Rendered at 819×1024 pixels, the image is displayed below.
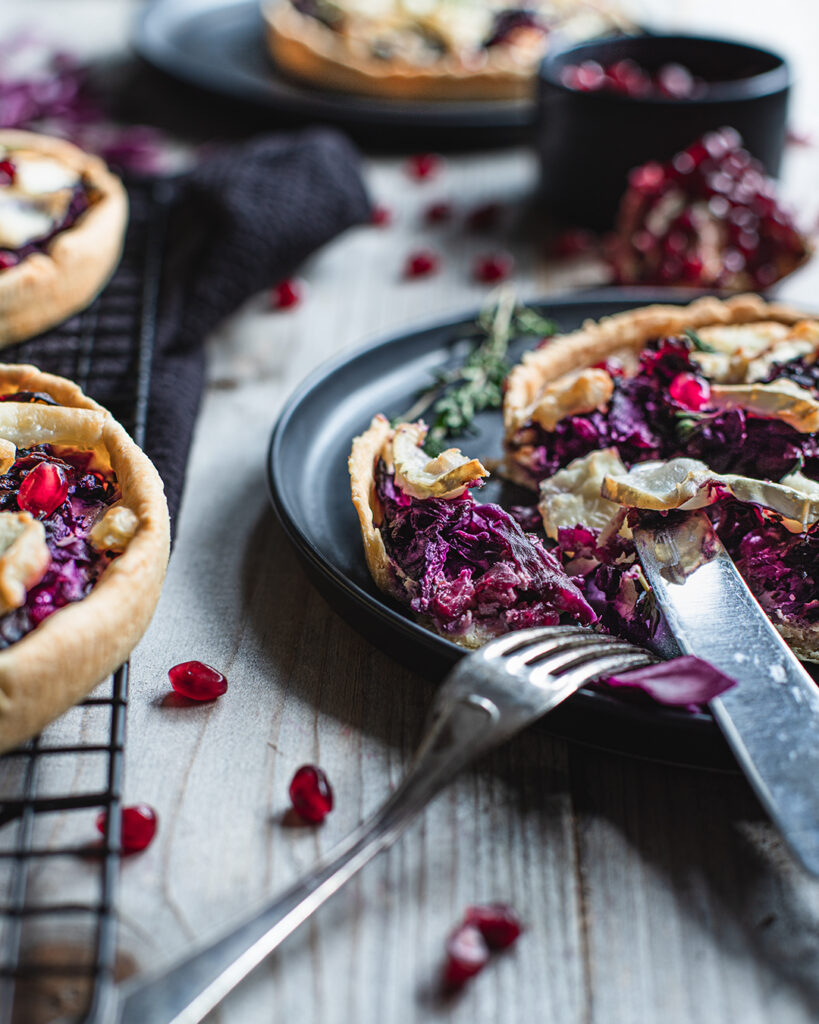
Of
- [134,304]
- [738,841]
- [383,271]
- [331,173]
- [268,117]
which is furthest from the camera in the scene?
[268,117]

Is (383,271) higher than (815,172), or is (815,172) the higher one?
(815,172)

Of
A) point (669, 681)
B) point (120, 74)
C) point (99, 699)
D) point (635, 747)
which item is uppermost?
point (669, 681)

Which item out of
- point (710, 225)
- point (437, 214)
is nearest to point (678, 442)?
point (710, 225)

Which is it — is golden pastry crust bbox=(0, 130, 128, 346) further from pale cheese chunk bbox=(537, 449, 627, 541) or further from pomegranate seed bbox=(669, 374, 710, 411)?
pomegranate seed bbox=(669, 374, 710, 411)

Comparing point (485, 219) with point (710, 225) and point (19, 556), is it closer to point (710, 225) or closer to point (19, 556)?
point (710, 225)

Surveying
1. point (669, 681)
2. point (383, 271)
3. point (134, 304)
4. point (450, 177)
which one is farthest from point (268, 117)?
point (669, 681)

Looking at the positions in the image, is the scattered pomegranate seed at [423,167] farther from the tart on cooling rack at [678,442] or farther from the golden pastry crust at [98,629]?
the golden pastry crust at [98,629]

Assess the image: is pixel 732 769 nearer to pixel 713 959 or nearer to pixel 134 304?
pixel 713 959
